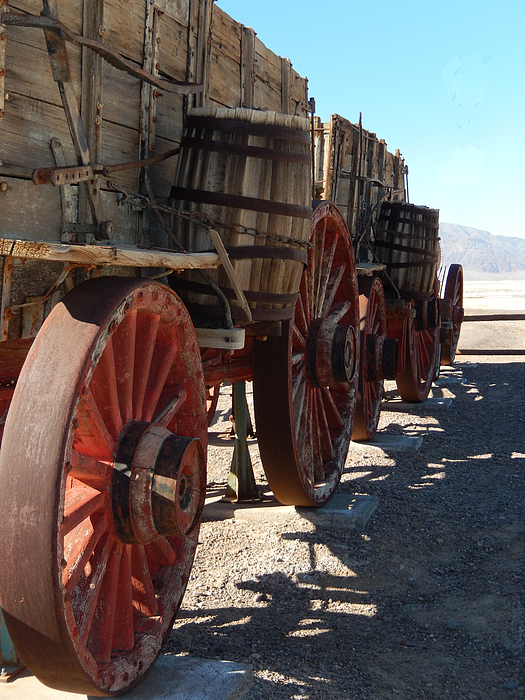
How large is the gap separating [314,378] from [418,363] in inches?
163

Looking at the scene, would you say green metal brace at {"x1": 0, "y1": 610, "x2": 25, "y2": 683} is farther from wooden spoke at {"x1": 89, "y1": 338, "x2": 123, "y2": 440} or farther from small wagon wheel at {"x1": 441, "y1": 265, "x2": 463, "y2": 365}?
small wagon wheel at {"x1": 441, "y1": 265, "x2": 463, "y2": 365}

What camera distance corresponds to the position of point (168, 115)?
296 centimetres

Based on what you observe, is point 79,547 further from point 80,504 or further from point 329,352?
point 329,352

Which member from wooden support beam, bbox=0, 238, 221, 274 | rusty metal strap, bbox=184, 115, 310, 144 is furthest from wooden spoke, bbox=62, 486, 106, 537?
rusty metal strap, bbox=184, 115, 310, 144

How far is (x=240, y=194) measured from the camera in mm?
2781

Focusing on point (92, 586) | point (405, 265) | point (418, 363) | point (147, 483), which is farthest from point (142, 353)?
point (418, 363)

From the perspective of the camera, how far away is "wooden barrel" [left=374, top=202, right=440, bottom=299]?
6.83 metres

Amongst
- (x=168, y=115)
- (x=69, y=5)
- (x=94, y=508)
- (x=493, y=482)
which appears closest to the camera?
(x=94, y=508)

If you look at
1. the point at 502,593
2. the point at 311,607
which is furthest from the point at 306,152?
the point at 502,593

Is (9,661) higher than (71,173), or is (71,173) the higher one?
(71,173)

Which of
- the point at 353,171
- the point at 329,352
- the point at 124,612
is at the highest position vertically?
the point at 353,171

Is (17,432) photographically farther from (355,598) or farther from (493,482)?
(493,482)

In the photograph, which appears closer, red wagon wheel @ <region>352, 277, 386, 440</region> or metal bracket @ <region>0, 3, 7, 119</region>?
metal bracket @ <region>0, 3, 7, 119</region>

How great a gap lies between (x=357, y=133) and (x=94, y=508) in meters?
4.96
